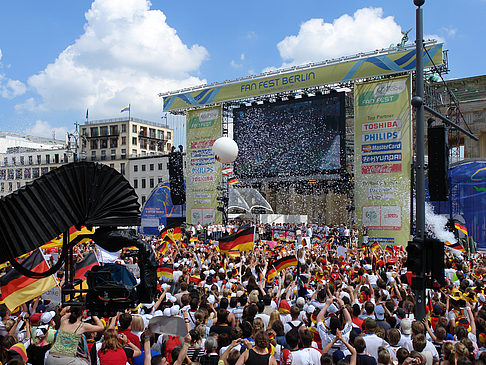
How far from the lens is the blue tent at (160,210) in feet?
135

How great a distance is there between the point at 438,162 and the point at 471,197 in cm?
2250

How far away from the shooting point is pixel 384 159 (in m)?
28.9

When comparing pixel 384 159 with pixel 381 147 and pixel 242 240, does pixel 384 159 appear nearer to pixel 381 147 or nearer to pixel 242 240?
pixel 381 147

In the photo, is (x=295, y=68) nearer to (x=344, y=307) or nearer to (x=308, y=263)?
(x=308, y=263)

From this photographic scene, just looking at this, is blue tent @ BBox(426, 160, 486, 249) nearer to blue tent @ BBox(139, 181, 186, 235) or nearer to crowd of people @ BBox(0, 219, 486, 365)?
crowd of people @ BBox(0, 219, 486, 365)

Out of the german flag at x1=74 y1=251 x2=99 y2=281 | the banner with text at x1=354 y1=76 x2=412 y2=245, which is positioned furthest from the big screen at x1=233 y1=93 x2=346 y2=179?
the german flag at x1=74 y1=251 x2=99 y2=281

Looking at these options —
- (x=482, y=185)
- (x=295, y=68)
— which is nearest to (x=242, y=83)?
(x=295, y=68)

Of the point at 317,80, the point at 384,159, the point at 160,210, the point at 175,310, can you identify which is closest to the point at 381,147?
the point at 384,159

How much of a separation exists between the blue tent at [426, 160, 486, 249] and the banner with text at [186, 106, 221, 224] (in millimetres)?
17116

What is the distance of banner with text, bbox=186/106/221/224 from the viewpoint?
124 feet

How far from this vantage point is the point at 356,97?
30547 mm

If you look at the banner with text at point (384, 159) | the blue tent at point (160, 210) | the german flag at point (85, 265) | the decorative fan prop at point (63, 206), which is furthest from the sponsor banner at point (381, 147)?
the decorative fan prop at point (63, 206)

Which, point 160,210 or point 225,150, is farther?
point 160,210

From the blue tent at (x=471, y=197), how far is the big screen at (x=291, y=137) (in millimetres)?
7834
